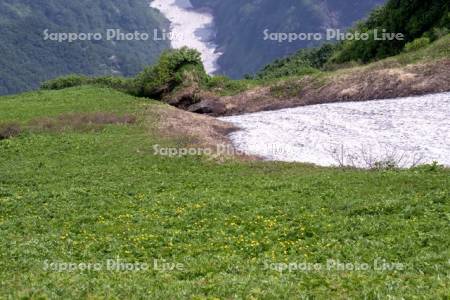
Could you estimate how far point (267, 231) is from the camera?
2094 cm

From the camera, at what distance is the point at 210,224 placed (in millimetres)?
22312

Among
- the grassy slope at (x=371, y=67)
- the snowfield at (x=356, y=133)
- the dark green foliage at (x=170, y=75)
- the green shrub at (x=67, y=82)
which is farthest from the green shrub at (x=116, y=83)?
the snowfield at (x=356, y=133)

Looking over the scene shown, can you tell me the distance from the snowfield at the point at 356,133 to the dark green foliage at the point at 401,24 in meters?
18.8

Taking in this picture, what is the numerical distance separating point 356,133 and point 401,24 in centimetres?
3553

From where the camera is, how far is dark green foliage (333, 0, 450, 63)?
208 ft

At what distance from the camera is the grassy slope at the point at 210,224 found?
47.8 ft

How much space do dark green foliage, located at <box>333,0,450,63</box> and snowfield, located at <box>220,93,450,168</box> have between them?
18821 millimetres

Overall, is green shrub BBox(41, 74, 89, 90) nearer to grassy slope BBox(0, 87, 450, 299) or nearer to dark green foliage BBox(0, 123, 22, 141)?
dark green foliage BBox(0, 123, 22, 141)

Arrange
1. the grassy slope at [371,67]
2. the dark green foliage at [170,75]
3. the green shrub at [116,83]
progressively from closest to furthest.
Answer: the grassy slope at [371,67]
the dark green foliage at [170,75]
the green shrub at [116,83]

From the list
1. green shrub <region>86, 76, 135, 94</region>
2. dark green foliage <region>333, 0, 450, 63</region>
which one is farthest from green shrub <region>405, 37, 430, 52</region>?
green shrub <region>86, 76, 135, 94</region>

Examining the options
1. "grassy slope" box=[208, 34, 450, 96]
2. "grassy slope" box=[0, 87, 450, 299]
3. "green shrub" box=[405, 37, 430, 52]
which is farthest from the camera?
"green shrub" box=[405, 37, 430, 52]

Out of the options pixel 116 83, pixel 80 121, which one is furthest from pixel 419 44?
pixel 116 83

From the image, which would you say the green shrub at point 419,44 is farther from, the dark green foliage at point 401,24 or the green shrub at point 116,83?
the green shrub at point 116,83

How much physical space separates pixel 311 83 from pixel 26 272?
3852cm
